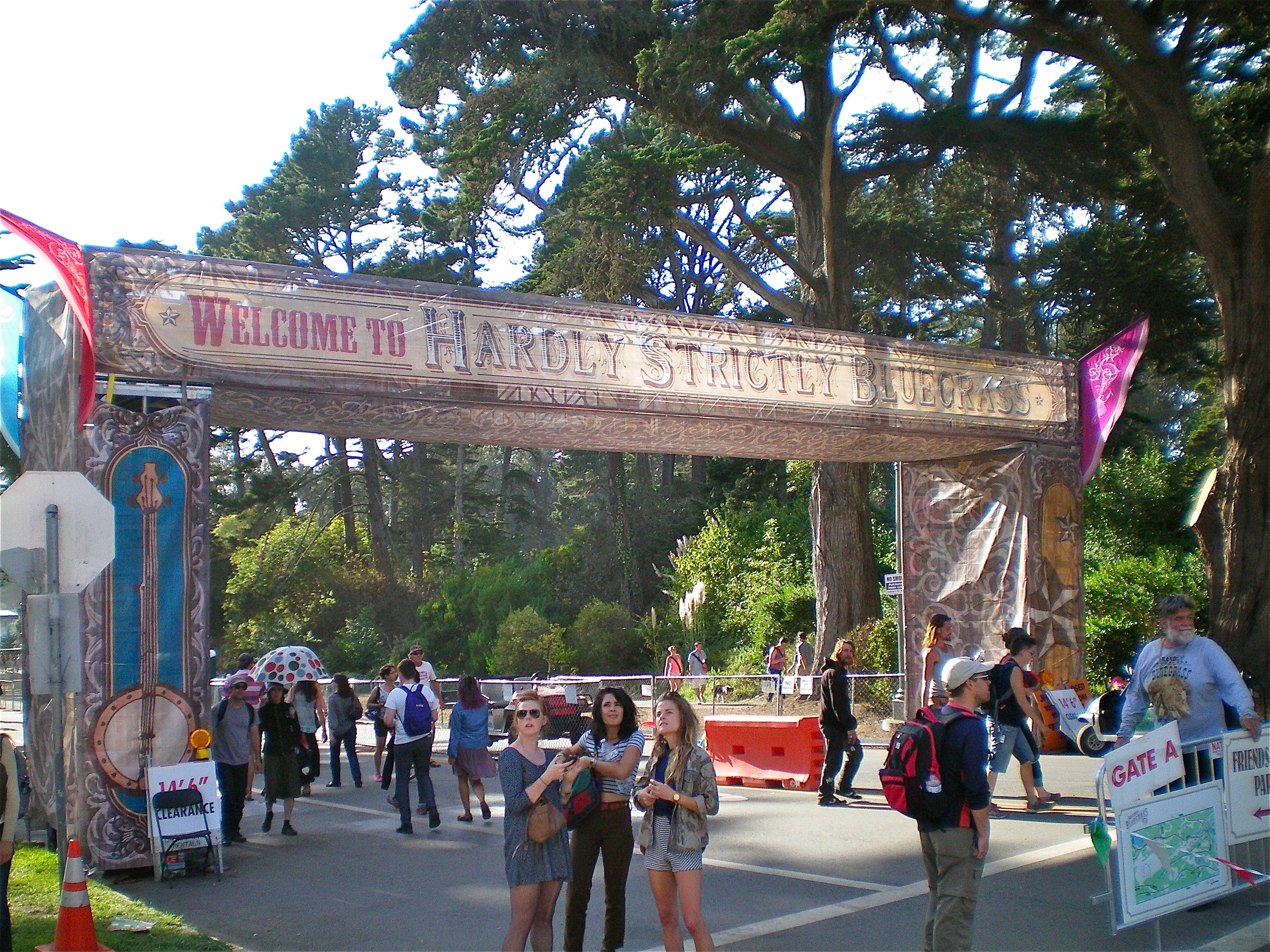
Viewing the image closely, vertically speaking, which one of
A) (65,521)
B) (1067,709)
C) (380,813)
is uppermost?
(65,521)

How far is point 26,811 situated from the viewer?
37.0 ft

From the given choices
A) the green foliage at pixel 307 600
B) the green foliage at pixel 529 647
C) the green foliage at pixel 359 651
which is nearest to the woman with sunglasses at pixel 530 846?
A: the green foliage at pixel 529 647

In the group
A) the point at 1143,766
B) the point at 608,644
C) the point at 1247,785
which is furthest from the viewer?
the point at 608,644

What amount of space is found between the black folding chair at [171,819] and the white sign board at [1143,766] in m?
7.00

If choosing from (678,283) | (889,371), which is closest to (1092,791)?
(889,371)

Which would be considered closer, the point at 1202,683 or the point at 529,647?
the point at 1202,683

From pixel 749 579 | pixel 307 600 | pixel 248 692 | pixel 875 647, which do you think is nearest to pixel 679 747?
pixel 248 692

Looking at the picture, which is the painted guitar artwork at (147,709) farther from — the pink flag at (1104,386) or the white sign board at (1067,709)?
the pink flag at (1104,386)

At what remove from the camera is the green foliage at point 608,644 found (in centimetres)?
3475

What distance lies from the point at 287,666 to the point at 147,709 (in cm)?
1267

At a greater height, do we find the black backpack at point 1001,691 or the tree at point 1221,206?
the tree at point 1221,206

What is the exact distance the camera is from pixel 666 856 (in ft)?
19.9

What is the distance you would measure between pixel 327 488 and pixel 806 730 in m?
32.3

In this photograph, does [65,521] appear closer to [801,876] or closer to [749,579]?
[801,876]
